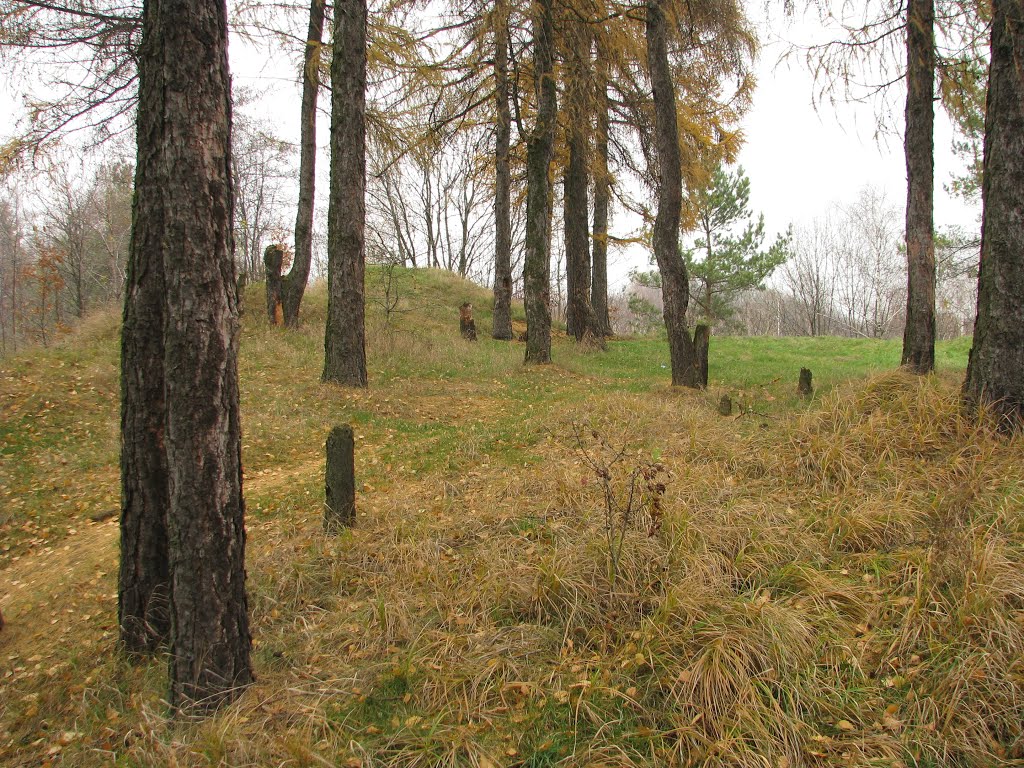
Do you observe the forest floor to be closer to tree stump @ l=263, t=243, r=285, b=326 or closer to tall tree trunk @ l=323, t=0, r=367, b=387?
tall tree trunk @ l=323, t=0, r=367, b=387

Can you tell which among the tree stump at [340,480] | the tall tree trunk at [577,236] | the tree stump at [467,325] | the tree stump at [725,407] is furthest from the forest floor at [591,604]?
the tall tree trunk at [577,236]

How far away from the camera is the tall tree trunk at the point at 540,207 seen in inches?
425

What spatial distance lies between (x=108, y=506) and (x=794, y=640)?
5.89m

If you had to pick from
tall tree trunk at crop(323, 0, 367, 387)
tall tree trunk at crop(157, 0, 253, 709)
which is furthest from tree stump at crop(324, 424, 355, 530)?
tall tree trunk at crop(323, 0, 367, 387)

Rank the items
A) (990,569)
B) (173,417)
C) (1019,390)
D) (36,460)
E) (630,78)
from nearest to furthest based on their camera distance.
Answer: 1. (173,417)
2. (990,569)
3. (1019,390)
4. (36,460)
5. (630,78)

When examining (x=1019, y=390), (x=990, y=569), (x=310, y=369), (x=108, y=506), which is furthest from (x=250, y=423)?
(x=1019, y=390)

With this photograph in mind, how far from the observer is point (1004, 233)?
480cm

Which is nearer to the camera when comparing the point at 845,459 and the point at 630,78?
the point at 845,459

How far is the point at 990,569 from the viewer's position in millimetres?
2836

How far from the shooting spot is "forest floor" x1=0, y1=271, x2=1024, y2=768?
2275 millimetres

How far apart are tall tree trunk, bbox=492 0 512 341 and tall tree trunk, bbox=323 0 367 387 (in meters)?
4.70

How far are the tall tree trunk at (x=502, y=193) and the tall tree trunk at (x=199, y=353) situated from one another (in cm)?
1092

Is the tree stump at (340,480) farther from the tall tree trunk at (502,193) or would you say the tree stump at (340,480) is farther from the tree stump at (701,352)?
the tall tree trunk at (502,193)

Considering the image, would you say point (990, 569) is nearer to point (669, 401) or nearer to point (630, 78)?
point (669, 401)
